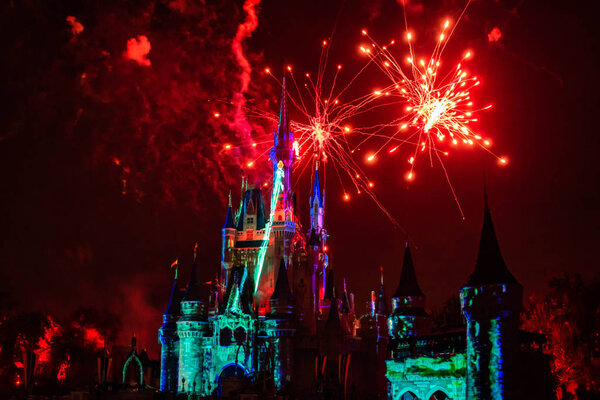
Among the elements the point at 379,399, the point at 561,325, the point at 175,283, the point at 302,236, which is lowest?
the point at 379,399

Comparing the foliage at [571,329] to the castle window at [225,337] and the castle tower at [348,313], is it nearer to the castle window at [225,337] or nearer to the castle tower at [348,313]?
the castle tower at [348,313]

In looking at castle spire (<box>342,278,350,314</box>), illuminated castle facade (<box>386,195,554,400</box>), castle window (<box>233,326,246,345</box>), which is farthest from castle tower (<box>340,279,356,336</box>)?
illuminated castle facade (<box>386,195,554,400</box>)

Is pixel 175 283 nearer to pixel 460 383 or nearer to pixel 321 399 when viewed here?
pixel 321 399

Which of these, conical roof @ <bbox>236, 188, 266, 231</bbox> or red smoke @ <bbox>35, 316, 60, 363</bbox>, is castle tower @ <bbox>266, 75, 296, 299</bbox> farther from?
red smoke @ <bbox>35, 316, 60, 363</bbox>

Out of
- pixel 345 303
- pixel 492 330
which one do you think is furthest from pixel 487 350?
pixel 345 303

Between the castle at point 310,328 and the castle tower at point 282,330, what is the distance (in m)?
0.09

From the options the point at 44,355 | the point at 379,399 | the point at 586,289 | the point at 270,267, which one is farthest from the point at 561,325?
the point at 44,355

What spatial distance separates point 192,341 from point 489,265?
33.8 metres

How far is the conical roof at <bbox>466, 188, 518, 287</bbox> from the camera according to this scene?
4212cm

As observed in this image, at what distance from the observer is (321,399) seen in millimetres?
58500

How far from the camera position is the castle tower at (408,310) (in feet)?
178

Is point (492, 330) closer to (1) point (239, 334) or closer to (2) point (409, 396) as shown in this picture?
(2) point (409, 396)

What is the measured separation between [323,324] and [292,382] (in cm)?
723

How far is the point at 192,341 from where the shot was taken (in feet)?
224
